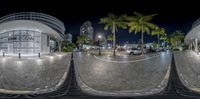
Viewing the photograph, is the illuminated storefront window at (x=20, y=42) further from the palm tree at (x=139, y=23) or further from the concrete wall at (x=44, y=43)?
the palm tree at (x=139, y=23)

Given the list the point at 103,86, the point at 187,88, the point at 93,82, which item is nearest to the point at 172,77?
the point at 187,88

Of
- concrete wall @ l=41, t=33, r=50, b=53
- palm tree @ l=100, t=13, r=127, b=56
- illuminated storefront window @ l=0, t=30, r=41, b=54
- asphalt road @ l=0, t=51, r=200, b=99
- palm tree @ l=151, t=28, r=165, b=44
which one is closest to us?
asphalt road @ l=0, t=51, r=200, b=99

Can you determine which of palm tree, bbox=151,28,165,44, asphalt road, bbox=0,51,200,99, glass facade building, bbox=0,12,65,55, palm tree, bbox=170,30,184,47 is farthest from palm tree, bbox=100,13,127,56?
palm tree, bbox=170,30,184,47

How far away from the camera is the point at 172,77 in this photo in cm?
1124

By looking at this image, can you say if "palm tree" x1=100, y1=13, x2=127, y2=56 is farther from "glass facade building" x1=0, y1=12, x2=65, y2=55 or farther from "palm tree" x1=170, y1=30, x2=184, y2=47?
"palm tree" x1=170, y1=30, x2=184, y2=47

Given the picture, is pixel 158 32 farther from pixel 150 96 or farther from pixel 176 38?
pixel 150 96

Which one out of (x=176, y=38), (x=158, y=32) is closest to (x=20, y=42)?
(x=158, y=32)

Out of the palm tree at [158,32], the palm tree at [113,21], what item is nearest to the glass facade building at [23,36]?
the palm tree at [113,21]

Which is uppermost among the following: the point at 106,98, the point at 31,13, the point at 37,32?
the point at 31,13

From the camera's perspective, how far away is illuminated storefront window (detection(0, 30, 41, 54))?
5288 centimetres

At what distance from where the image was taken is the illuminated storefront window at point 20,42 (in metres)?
52.9

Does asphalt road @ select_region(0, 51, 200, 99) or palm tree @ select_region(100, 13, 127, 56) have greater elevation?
palm tree @ select_region(100, 13, 127, 56)

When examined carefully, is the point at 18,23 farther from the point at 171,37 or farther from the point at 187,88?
the point at 171,37

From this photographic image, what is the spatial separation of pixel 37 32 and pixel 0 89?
4538cm
